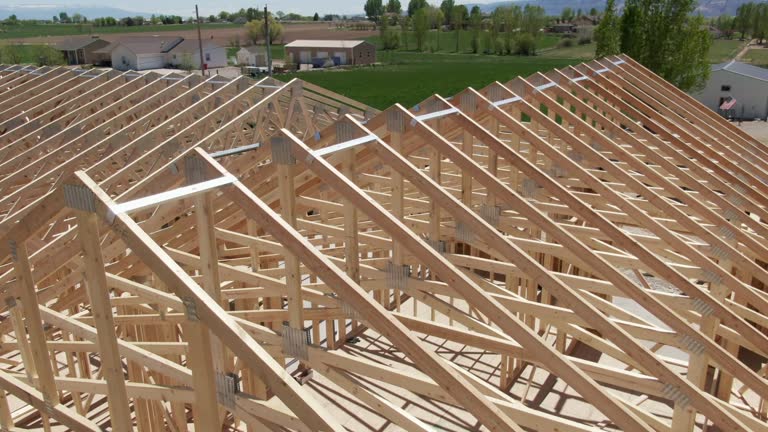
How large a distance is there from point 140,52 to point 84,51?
1010cm

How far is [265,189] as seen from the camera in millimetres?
7402

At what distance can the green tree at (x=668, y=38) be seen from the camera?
25.5 metres

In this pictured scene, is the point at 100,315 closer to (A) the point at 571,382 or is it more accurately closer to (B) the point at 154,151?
(A) the point at 571,382

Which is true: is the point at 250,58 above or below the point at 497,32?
below

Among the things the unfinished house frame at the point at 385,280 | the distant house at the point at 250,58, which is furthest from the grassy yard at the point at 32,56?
the unfinished house frame at the point at 385,280

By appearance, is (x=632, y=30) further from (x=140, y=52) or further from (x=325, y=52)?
(x=140, y=52)

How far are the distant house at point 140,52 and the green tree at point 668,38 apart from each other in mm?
52492

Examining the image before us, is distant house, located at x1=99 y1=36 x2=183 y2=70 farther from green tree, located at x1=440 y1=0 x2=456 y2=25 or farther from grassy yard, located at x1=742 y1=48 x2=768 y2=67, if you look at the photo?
green tree, located at x1=440 y1=0 x2=456 y2=25

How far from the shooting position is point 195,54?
65.8m

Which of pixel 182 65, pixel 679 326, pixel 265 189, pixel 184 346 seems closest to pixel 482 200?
pixel 265 189

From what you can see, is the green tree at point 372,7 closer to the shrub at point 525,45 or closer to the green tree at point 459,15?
the green tree at point 459,15

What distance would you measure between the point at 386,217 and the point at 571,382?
1.93m

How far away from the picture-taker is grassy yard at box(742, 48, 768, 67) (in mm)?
62688

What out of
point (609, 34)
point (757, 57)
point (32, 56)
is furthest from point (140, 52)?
point (757, 57)
